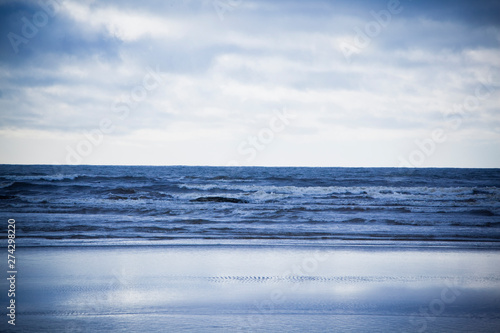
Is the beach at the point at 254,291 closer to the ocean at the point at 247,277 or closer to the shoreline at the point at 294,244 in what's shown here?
the ocean at the point at 247,277

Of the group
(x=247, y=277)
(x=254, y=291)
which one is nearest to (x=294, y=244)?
(x=247, y=277)

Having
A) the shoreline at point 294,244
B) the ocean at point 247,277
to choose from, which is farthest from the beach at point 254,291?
the shoreline at point 294,244

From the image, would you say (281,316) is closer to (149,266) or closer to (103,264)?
(149,266)

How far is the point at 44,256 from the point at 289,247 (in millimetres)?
5714

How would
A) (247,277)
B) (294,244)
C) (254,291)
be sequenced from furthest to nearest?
1. (294,244)
2. (247,277)
3. (254,291)

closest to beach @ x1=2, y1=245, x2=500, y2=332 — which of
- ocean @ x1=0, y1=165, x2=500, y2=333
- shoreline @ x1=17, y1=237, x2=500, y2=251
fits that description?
ocean @ x1=0, y1=165, x2=500, y2=333

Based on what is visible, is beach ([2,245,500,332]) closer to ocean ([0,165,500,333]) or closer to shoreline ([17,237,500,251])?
ocean ([0,165,500,333])

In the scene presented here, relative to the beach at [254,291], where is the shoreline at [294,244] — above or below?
above

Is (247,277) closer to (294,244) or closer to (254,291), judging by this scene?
(254,291)

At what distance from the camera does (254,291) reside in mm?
6477

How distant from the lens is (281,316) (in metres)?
5.28

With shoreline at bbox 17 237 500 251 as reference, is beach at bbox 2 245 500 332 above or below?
below

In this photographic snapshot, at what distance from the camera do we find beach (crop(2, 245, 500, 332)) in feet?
16.5

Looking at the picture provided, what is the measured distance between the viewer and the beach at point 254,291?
5035 millimetres
